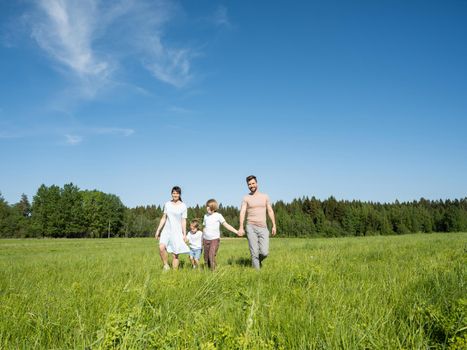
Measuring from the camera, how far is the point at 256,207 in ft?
28.2

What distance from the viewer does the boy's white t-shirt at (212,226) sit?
9.35 metres

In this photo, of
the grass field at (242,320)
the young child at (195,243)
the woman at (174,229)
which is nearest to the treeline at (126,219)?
the young child at (195,243)

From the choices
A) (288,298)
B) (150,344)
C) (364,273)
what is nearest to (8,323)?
(150,344)

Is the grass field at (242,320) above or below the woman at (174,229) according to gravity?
below

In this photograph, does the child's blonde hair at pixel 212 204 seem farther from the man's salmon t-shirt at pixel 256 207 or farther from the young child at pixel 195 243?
the young child at pixel 195 243

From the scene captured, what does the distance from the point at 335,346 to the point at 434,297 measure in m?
1.90

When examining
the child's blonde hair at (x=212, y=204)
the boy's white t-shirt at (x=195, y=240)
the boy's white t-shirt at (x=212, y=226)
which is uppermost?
the child's blonde hair at (x=212, y=204)

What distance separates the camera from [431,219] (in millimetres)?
113000

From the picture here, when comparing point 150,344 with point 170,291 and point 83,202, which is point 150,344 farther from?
point 83,202

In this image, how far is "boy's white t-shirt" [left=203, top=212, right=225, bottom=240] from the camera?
30.7 feet

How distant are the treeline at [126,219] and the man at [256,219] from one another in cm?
9708

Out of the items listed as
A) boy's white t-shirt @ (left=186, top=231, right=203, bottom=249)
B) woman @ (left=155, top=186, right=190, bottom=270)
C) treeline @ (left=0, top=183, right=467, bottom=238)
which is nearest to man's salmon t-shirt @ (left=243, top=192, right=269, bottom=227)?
woman @ (left=155, top=186, right=190, bottom=270)

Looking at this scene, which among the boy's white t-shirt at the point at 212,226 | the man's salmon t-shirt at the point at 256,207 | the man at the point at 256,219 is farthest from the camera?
the boy's white t-shirt at the point at 212,226

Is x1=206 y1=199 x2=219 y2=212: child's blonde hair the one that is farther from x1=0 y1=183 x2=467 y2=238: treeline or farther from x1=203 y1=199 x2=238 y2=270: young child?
x1=0 y1=183 x2=467 y2=238: treeline
